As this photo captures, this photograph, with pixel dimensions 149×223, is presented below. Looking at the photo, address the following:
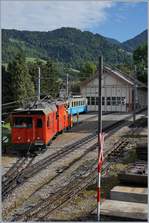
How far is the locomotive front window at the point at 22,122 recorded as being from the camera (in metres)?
18.2

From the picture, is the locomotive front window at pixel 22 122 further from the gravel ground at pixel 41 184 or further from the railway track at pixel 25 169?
the railway track at pixel 25 169

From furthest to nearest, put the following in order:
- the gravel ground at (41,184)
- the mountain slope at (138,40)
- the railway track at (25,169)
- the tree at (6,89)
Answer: the tree at (6,89) < the railway track at (25,169) < the mountain slope at (138,40) < the gravel ground at (41,184)

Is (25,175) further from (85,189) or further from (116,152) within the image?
(116,152)

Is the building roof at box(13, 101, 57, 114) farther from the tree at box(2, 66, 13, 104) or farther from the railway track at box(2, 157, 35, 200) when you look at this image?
the tree at box(2, 66, 13, 104)

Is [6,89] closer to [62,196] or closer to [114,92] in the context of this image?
[114,92]

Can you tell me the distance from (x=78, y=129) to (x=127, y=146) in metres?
8.05

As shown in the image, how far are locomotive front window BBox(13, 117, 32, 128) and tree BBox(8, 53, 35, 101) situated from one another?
21471mm

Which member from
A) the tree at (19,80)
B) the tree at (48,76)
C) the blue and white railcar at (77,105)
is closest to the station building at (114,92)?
the blue and white railcar at (77,105)

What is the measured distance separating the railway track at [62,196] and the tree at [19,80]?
83.0 ft

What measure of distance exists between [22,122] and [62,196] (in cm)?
770

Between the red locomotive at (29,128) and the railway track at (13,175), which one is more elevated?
the red locomotive at (29,128)

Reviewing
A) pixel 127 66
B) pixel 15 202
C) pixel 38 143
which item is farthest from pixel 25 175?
pixel 127 66

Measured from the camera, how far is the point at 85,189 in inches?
470

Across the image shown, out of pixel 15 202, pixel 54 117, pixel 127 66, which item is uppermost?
pixel 127 66
